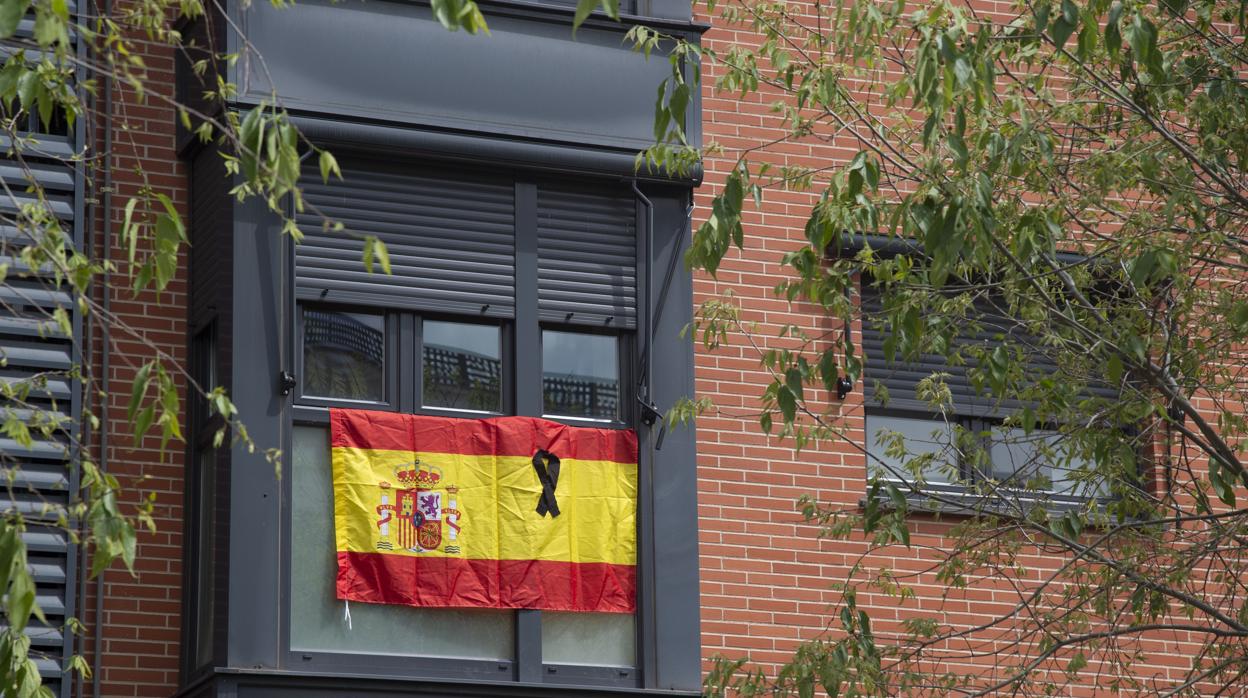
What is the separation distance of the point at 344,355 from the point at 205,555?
1409 mm

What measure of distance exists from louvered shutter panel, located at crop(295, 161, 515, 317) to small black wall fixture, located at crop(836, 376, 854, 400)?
104 inches

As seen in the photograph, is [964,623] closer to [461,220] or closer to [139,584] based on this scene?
[461,220]

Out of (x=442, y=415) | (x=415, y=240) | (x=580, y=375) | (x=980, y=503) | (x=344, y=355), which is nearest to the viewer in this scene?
(x=980, y=503)

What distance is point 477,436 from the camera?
11.2 metres

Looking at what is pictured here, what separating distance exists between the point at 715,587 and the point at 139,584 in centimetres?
366

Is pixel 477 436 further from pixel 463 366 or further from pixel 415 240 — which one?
pixel 415 240

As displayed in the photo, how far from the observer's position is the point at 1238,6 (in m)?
9.41

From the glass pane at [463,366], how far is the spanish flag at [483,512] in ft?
0.72

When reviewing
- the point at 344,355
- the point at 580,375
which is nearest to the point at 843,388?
the point at 580,375

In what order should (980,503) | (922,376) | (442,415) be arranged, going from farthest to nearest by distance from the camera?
(922,376) → (442,415) → (980,503)

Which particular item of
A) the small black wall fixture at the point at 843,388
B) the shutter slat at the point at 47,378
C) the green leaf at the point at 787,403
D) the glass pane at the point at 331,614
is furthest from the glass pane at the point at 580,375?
the green leaf at the point at 787,403

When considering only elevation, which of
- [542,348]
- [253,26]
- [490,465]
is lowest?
[490,465]

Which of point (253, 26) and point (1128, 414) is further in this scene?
point (253, 26)

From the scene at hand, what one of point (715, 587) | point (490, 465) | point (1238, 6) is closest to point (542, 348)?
point (490, 465)
